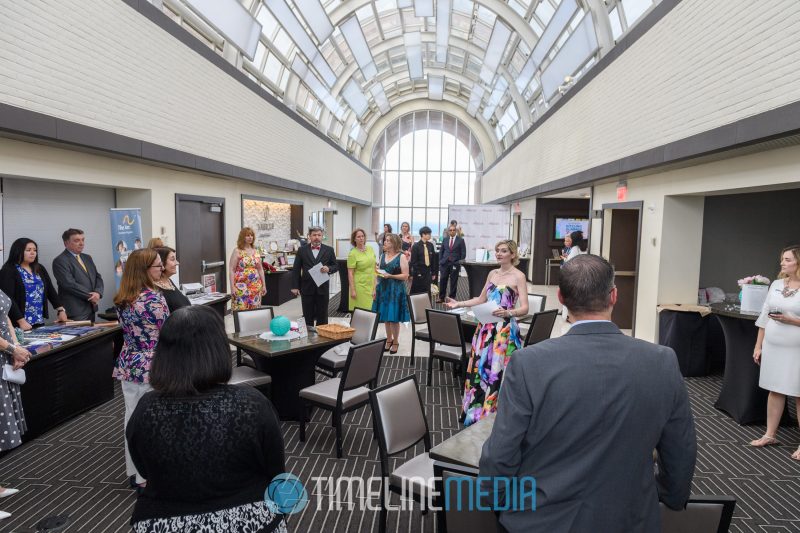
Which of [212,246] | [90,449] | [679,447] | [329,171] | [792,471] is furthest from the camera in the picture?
[329,171]

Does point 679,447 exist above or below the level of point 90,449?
above

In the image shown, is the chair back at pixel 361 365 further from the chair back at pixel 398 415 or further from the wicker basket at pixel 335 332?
the chair back at pixel 398 415

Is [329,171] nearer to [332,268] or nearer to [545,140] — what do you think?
[545,140]

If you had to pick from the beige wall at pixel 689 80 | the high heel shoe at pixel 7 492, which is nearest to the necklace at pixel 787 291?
the beige wall at pixel 689 80

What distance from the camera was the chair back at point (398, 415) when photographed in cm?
278

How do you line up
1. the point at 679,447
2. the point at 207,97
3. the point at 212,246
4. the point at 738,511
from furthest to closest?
the point at 212,246, the point at 207,97, the point at 738,511, the point at 679,447

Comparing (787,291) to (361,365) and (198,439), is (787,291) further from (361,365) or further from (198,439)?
(198,439)

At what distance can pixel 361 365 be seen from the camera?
13.1 ft

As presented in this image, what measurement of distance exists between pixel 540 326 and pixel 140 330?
149 inches

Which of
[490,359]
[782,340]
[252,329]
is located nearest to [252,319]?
[252,329]

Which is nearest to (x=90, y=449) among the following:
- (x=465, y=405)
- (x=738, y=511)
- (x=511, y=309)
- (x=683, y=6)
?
(x=465, y=405)

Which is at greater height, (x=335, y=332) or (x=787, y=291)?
(x=787, y=291)

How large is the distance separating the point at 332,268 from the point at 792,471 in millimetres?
5266

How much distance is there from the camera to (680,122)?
18.6ft
